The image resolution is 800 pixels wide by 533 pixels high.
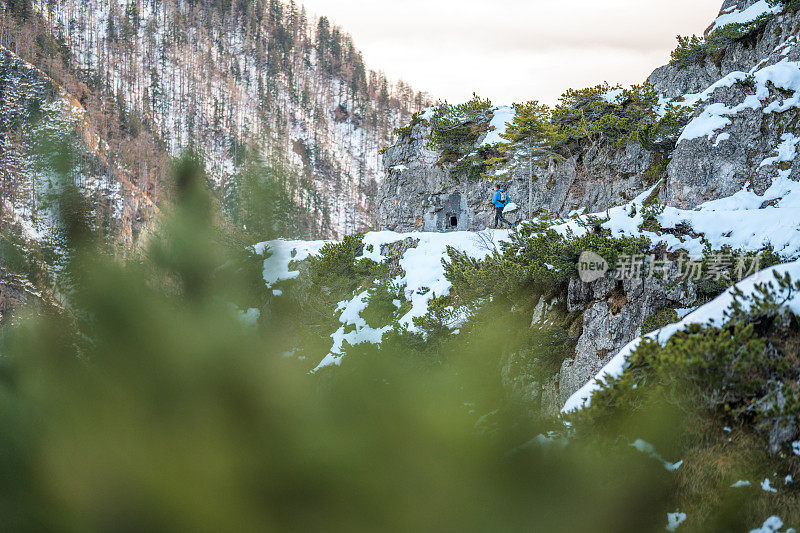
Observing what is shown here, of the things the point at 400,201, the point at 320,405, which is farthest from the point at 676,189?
the point at 400,201

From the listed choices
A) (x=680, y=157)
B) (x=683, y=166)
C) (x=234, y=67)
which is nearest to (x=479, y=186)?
(x=680, y=157)

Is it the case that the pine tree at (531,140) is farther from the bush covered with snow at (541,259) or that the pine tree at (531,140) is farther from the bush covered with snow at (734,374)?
the bush covered with snow at (734,374)

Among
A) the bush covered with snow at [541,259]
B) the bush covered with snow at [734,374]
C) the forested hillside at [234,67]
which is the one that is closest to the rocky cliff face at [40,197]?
the bush covered with snow at [734,374]

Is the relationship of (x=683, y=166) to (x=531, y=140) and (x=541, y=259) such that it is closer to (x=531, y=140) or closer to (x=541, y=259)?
(x=541, y=259)

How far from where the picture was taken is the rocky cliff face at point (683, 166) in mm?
10688

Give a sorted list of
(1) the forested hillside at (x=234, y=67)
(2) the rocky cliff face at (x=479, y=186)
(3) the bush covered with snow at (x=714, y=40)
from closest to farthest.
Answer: (3) the bush covered with snow at (x=714, y=40) < (2) the rocky cliff face at (x=479, y=186) < (1) the forested hillside at (x=234, y=67)

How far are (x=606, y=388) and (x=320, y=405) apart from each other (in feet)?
10.8

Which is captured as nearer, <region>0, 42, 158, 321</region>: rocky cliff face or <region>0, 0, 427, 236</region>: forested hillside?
<region>0, 42, 158, 321</region>: rocky cliff face

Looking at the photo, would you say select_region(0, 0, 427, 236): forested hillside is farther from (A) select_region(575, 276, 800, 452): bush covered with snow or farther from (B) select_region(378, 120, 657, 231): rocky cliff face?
(A) select_region(575, 276, 800, 452): bush covered with snow

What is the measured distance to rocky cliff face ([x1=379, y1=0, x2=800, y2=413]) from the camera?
10.7 meters

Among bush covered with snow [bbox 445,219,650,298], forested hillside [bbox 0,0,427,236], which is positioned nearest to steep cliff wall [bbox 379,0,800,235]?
bush covered with snow [bbox 445,219,650,298]

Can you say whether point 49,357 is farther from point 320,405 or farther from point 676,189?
point 676,189

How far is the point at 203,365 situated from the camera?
5.19 ft

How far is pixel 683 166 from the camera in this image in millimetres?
15258
